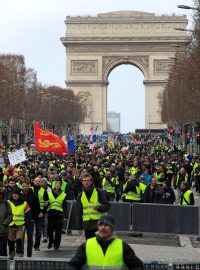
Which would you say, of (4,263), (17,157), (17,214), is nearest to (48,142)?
(17,157)

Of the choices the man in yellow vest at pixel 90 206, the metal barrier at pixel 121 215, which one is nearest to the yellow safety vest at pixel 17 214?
the man in yellow vest at pixel 90 206

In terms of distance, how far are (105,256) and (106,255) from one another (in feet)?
0.04

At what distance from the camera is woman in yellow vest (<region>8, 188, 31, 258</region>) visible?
52.5 ft

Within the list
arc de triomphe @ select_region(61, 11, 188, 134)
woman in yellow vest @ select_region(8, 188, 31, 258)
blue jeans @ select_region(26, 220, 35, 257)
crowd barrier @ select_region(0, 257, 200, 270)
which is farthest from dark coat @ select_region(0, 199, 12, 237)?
arc de triomphe @ select_region(61, 11, 188, 134)

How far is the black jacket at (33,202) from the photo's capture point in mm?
17219

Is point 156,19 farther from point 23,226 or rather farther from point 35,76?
point 23,226

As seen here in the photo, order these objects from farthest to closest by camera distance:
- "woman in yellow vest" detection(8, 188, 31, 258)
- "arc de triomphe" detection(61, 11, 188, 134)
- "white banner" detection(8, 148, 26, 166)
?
"arc de triomphe" detection(61, 11, 188, 134) < "white banner" detection(8, 148, 26, 166) < "woman in yellow vest" detection(8, 188, 31, 258)

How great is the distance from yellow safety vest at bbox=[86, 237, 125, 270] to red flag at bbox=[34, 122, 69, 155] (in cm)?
2169

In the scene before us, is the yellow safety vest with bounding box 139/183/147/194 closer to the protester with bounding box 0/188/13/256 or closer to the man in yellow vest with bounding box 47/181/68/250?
the man in yellow vest with bounding box 47/181/68/250

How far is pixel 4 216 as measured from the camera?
15.0m

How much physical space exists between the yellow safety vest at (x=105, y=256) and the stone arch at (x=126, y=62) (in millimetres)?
118880

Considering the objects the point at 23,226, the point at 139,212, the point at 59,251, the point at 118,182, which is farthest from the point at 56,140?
the point at 23,226

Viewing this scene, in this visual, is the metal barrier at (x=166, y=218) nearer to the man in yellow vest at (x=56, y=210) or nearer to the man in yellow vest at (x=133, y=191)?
the man in yellow vest at (x=133, y=191)

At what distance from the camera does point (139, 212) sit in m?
22.2
